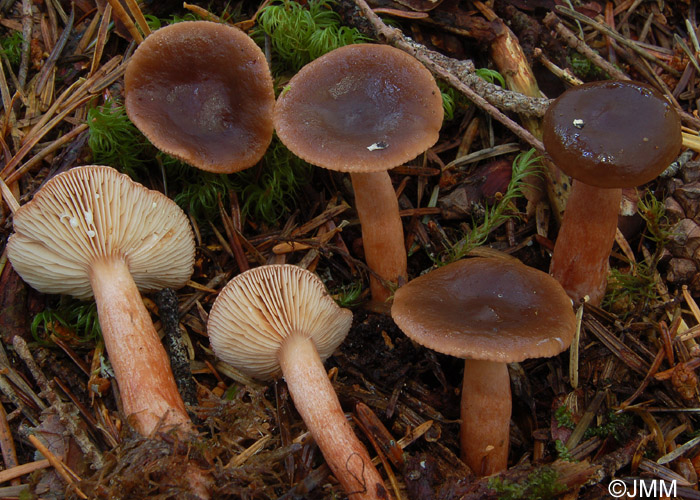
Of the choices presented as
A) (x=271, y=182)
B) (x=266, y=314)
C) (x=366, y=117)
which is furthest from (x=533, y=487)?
(x=271, y=182)

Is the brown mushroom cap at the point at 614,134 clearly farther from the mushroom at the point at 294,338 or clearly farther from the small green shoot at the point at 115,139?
the small green shoot at the point at 115,139

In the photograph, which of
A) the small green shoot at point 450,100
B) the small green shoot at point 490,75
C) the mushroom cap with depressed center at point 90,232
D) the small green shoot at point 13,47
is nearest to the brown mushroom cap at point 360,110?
the small green shoot at point 450,100

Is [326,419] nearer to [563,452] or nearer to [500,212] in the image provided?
[563,452]

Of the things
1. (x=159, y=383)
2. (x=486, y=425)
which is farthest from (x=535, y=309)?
(x=159, y=383)

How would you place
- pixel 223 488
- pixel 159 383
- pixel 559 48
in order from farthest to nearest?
pixel 559 48
pixel 159 383
pixel 223 488

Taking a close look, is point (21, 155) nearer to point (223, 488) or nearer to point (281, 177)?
point (281, 177)
